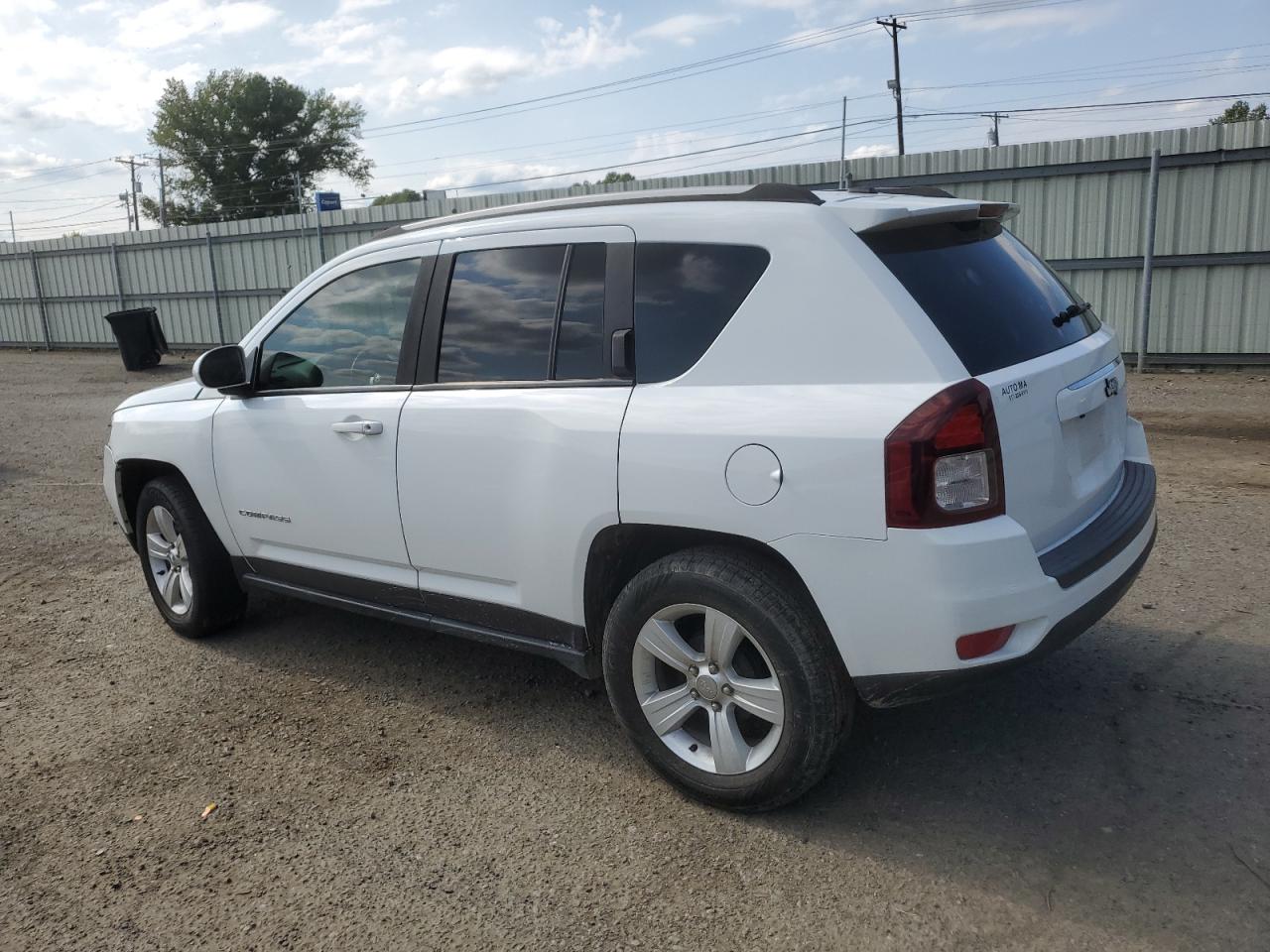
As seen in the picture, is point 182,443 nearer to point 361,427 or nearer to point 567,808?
point 361,427

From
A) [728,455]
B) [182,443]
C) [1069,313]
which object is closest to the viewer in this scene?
[728,455]

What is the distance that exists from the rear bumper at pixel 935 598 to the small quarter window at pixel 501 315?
120 cm

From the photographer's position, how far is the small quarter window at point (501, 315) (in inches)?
138

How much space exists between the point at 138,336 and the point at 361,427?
56.5 feet

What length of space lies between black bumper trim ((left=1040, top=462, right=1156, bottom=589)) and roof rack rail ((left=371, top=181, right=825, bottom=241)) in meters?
1.24

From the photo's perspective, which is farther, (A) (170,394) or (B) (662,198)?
(A) (170,394)

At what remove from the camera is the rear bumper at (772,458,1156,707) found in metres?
2.65

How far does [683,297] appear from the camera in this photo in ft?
10.4

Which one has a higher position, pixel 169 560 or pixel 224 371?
pixel 224 371

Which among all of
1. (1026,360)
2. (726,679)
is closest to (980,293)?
(1026,360)

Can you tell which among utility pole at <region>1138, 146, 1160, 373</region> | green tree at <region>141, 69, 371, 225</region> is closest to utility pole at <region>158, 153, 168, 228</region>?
green tree at <region>141, 69, 371, 225</region>

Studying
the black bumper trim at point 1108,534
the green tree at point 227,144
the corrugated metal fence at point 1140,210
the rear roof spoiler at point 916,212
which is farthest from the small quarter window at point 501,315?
the green tree at point 227,144

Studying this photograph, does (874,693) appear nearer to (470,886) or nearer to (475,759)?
(470,886)

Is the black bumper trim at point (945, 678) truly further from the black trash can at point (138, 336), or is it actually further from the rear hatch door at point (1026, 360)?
the black trash can at point (138, 336)
